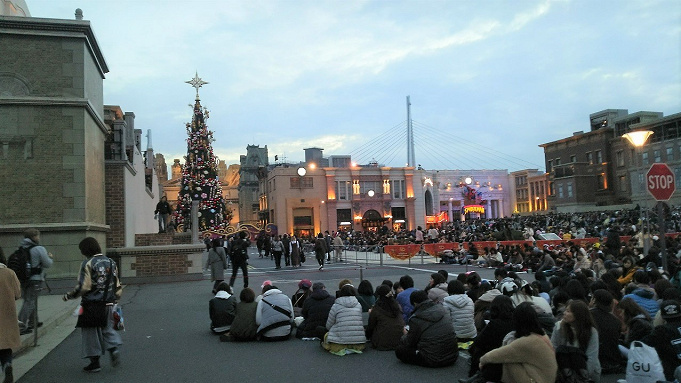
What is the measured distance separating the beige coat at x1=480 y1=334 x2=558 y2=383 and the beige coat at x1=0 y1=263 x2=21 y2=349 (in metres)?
5.27

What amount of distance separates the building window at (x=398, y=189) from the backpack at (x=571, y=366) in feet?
188

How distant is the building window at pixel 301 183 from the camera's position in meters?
58.2

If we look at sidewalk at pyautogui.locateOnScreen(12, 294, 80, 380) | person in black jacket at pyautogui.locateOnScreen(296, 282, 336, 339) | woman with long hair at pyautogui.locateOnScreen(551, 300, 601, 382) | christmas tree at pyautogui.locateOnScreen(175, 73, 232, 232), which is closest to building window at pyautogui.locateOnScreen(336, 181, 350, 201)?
christmas tree at pyautogui.locateOnScreen(175, 73, 232, 232)

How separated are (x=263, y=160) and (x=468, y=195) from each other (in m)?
33.2

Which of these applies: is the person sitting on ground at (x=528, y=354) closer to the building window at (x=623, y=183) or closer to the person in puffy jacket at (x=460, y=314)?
the person in puffy jacket at (x=460, y=314)

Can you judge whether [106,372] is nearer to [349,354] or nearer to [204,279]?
[349,354]

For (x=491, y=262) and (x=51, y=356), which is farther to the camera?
(x=491, y=262)

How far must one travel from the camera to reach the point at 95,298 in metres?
7.25

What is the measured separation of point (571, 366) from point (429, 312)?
6.84ft

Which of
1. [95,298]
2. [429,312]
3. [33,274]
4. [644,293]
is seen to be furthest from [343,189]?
[95,298]

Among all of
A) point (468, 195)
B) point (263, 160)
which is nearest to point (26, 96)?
point (468, 195)

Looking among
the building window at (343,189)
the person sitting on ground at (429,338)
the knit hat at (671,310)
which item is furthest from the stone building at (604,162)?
the knit hat at (671,310)

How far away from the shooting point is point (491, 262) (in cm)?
2358

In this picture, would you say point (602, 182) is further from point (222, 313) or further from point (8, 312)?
point (8, 312)
